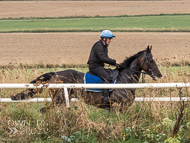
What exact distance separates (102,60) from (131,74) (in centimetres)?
80

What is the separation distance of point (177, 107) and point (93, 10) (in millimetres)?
41915

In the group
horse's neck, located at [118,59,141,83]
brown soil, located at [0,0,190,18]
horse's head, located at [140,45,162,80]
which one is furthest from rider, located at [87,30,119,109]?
brown soil, located at [0,0,190,18]

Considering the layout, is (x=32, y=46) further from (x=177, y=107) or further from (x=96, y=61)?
(x=177, y=107)

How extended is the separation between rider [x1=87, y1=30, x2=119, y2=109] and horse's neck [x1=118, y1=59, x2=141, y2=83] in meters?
0.34

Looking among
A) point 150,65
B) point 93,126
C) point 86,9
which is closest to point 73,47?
point 150,65

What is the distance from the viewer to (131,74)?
21.6 ft

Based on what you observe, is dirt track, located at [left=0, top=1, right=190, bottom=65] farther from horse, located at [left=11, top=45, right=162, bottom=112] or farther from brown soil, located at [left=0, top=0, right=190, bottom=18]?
brown soil, located at [left=0, top=0, right=190, bottom=18]

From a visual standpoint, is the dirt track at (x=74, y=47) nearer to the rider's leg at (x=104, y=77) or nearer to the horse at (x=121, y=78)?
the horse at (x=121, y=78)

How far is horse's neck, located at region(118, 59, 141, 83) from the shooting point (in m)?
6.56

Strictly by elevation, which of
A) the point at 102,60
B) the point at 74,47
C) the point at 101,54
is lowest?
the point at 102,60

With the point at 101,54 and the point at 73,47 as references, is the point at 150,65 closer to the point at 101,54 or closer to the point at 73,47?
the point at 101,54

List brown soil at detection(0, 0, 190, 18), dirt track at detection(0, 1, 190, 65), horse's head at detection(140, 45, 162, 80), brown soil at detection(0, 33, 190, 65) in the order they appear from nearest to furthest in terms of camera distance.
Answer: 1. horse's head at detection(140, 45, 162, 80)
2. dirt track at detection(0, 1, 190, 65)
3. brown soil at detection(0, 33, 190, 65)
4. brown soil at detection(0, 0, 190, 18)

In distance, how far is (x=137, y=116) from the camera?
5188mm

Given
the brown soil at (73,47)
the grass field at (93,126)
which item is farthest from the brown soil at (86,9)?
the grass field at (93,126)
